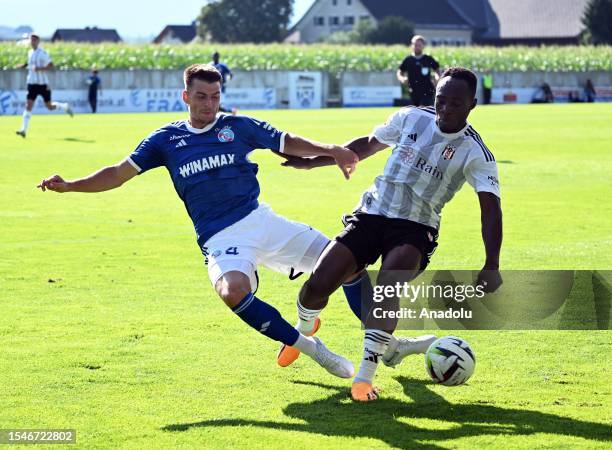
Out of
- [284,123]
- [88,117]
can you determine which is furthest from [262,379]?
[88,117]

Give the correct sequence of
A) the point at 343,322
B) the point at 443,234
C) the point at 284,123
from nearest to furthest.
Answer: the point at 343,322 → the point at 443,234 → the point at 284,123

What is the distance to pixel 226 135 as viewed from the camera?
7473 millimetres

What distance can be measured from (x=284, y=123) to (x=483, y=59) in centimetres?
4171

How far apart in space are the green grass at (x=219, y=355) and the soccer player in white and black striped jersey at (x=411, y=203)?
20.2 inches

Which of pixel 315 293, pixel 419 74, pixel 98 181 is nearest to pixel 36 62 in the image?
pixel 419 74

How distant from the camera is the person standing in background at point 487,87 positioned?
2270 inches

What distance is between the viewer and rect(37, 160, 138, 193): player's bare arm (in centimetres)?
735

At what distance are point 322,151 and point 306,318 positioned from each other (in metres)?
1.16

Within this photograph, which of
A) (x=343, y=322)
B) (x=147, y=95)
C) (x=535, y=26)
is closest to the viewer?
(x=343, y=322)

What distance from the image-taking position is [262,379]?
7172mm

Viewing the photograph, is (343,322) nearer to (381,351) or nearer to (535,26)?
(381,351)

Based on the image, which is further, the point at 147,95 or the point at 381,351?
the point at 147,95

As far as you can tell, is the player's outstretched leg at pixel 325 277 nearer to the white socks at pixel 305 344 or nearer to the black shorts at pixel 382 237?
the black shorts at pixel 382 237

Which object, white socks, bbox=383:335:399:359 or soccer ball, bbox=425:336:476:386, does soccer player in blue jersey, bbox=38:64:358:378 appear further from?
soccer ball, bbox=425:336:476:386
